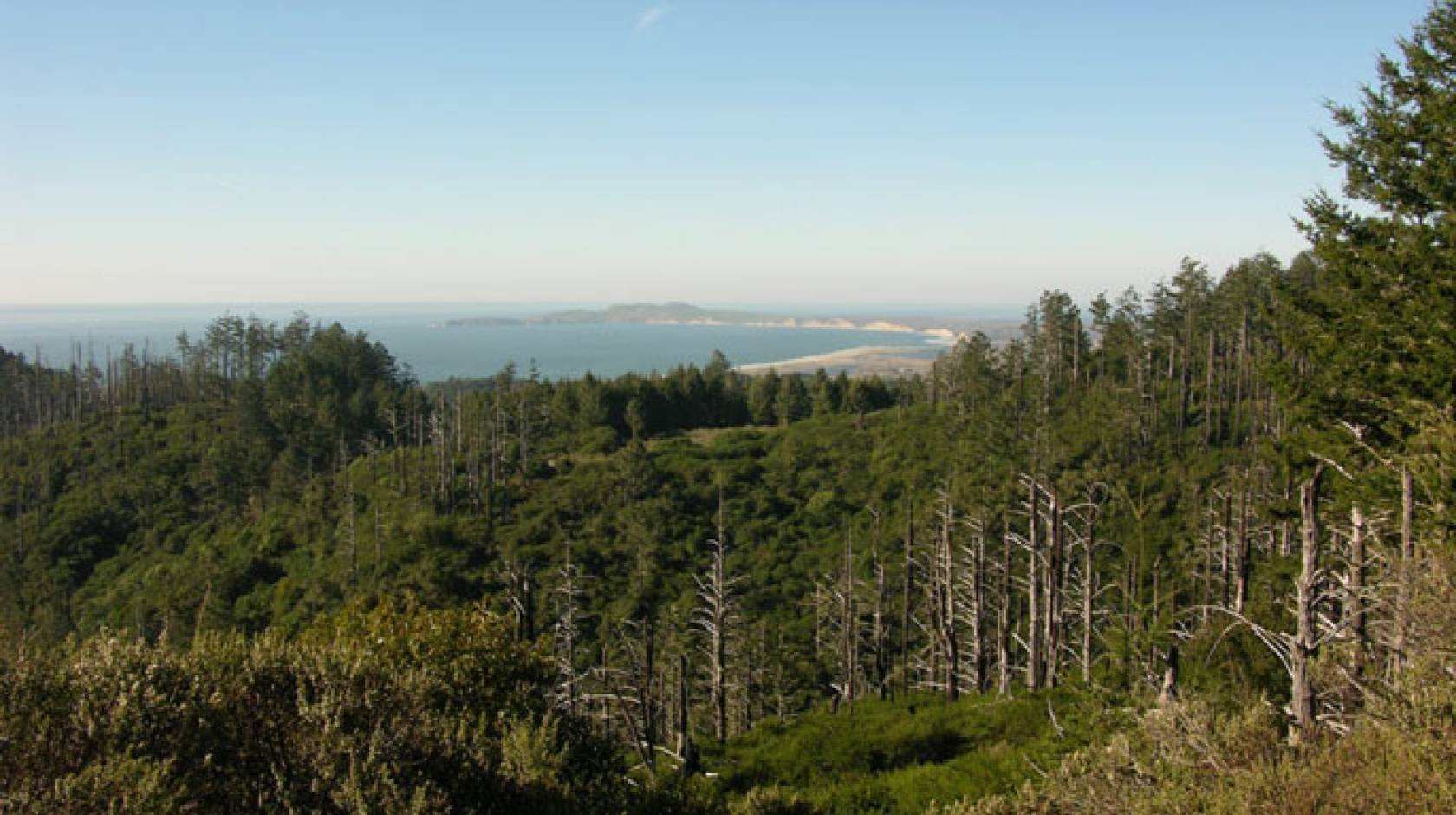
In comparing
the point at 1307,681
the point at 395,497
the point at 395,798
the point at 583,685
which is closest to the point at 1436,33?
the point at 1307,681

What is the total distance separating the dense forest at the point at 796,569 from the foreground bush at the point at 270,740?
78 millimetres

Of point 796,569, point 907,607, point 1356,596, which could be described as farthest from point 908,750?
point 796,569

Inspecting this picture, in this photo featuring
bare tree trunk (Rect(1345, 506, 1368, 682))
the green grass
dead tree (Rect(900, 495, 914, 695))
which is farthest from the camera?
dead tree (Rect(900, 495, 914, 695))

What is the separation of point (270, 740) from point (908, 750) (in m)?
17.4

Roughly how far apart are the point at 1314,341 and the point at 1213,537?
30896mm

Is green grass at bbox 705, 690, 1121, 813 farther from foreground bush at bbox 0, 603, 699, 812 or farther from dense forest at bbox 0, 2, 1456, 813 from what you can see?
foreground bush at bbox 0, 603, 699, 812

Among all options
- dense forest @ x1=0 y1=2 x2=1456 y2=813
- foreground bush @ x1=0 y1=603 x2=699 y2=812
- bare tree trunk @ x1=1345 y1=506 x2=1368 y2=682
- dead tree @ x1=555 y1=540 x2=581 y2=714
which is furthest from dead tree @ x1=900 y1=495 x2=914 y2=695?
foreground bush @ x1=0 y1=603 x2=699 y2=812

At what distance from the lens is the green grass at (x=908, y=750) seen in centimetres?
1842

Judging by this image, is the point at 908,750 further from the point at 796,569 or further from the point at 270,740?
the point at 796,569

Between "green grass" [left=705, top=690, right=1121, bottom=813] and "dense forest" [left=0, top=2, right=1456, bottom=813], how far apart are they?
0.56 feet

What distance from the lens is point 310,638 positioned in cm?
2239

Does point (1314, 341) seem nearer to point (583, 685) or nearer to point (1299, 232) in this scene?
point (1299, 232)

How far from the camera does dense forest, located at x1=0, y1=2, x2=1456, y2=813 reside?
12.0 metres

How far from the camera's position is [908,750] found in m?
24.4
